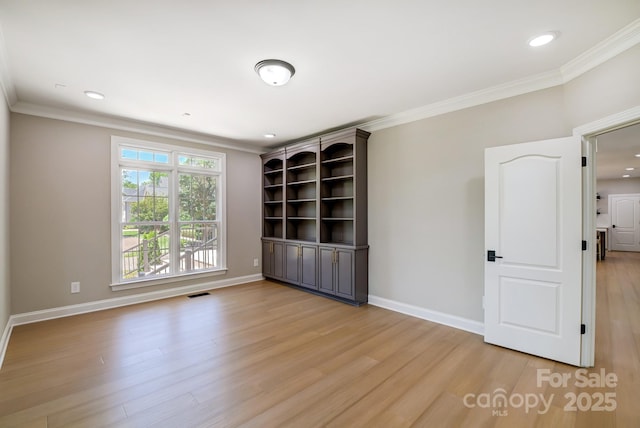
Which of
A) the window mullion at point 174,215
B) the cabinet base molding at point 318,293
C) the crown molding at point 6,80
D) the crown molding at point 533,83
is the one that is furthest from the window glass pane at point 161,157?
the crown molding at point 533,83

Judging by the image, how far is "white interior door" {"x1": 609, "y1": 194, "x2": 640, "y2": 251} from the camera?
9.63 meters

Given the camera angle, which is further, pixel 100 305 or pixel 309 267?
pixel 309 267

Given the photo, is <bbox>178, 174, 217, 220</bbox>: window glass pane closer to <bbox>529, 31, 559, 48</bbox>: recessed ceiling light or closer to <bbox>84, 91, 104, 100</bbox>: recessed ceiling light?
<bbox>84, 91, 104, 100</bbox>: recessed ceiling light

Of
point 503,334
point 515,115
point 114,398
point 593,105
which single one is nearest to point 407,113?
point 515,115

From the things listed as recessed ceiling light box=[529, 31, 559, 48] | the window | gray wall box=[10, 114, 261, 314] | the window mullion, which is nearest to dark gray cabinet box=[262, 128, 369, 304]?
the window

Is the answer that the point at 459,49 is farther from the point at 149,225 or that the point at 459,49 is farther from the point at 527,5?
the point at 149,225

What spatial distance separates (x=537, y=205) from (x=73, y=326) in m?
5.19

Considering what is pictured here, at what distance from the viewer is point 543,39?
7.15 ft

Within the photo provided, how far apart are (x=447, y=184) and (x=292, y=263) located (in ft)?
9.51

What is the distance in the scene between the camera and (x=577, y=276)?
8.09 ft

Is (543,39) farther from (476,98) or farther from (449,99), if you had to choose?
(449,99)

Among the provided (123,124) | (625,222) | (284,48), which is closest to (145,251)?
(123,124)

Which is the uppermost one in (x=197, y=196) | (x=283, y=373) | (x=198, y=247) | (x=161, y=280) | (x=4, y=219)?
(x=197, y=196)

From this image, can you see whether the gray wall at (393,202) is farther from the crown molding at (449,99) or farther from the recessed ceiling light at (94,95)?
the recessed ceiling light at (94,95)
